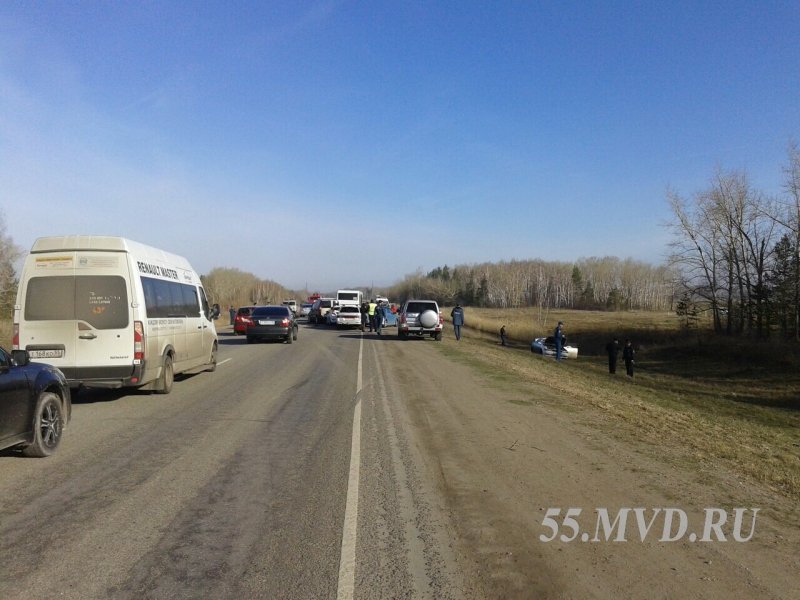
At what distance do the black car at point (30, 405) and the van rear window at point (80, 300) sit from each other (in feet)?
9.25

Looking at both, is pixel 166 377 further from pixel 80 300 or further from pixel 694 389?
pixel 694 389

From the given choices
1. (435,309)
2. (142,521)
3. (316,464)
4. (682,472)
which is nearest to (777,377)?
(435,309)

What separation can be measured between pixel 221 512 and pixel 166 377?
7.13 m

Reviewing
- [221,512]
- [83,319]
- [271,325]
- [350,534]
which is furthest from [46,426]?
[271,325]

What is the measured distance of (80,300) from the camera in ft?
33.4

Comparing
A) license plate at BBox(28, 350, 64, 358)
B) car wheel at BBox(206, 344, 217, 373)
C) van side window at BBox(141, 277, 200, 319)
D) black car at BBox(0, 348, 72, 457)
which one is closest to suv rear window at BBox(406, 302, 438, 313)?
car wheel at BBox(206, 344, 217, 373)

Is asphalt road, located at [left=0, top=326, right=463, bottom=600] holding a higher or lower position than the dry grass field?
higher

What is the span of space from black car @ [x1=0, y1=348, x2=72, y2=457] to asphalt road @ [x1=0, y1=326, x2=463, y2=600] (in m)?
0.26

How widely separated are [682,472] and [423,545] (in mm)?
3616

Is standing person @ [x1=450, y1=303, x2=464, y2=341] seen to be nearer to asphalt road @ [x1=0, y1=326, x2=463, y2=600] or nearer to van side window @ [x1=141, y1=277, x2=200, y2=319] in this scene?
van side window @ [x1=141, y1=277, x2=200, y2=319]

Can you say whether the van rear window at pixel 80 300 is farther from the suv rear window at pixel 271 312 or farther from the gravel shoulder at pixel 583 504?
the suv rear window at pixel 271 312

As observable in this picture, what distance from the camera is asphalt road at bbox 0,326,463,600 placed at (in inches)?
157

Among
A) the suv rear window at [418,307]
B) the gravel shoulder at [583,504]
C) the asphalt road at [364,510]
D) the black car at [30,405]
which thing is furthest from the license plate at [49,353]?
the suv rear window at [418,307]

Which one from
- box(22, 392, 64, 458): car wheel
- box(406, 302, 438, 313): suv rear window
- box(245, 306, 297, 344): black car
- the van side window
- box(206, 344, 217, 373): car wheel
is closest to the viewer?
box(22, 392, 64, 458): car wheel
